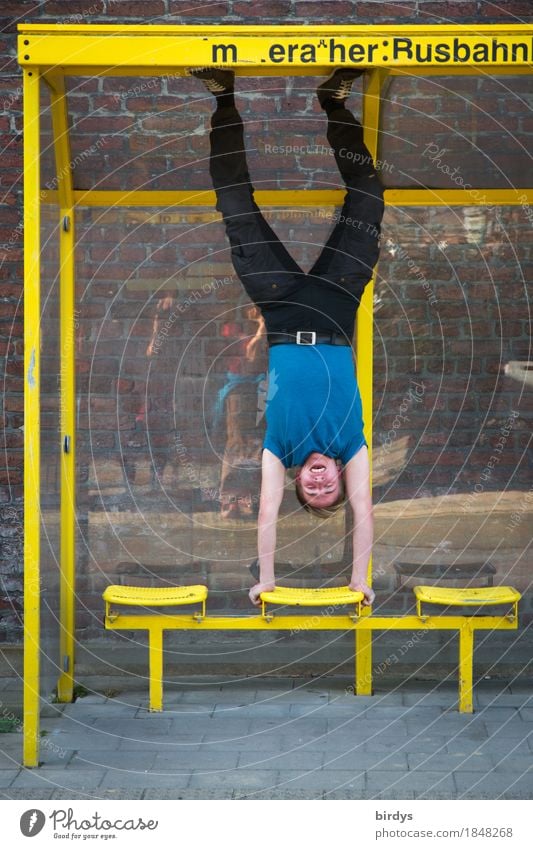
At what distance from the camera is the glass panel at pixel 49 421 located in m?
5.20

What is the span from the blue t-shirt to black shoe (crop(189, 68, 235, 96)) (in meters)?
1.06

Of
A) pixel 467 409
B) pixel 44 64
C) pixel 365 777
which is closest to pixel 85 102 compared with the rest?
pixel 44 64

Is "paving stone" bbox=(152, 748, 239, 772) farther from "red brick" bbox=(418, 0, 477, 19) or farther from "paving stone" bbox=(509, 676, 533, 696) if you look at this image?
"red brick" bbox=(418, 0, 477, 19)

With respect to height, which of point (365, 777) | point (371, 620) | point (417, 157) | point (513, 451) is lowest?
point (365, 777)

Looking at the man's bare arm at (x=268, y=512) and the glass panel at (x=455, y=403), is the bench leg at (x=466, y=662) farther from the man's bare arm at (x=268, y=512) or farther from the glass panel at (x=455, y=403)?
the man's bare arm at (x=268, y=512)

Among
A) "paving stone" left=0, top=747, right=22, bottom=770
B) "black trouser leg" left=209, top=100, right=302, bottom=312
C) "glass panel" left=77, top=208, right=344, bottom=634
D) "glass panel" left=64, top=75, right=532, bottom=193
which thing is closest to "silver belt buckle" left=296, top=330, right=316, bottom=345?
"black trouser leg" left=209, top=100, right=302, bottom=312

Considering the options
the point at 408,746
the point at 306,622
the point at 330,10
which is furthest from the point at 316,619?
the point at 330,10

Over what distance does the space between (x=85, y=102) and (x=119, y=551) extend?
2071 mm

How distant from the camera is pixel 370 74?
5309 mm

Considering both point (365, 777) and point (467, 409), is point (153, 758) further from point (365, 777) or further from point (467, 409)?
point (467, 409)

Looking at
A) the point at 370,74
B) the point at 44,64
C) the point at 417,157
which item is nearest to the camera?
the point at 44,64

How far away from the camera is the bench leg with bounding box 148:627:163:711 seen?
5469mm

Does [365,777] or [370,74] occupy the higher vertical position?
[370,74]

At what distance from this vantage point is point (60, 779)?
15.6 ft
